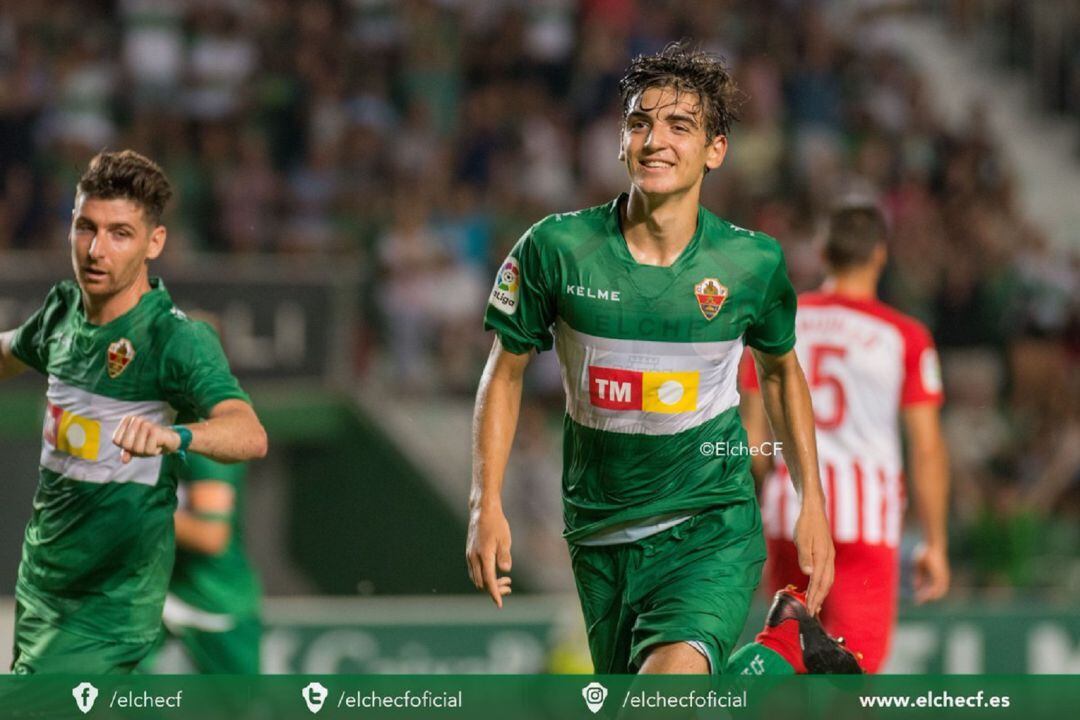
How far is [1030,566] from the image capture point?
1022 cm

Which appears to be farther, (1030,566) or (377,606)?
(1030,566)

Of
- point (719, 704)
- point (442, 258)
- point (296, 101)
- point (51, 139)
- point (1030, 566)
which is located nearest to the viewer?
point (719, 704)

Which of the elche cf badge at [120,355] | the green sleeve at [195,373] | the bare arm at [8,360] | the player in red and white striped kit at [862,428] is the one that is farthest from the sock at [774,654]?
the bare arm at [8,360]

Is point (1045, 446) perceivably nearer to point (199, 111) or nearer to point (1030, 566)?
point (1030, 566)

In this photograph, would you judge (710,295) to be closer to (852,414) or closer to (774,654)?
(774,654)

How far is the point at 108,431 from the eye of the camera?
5.23 metres

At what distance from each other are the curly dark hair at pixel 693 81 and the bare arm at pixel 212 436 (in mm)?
1354

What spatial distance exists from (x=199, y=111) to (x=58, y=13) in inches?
62.8

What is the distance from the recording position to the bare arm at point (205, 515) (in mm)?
6629

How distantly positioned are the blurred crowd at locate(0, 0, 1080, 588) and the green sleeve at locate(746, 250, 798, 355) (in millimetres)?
4501

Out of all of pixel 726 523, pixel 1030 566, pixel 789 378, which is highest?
pixel 789 378

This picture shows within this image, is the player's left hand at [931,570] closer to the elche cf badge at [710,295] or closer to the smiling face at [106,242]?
the elche cf badge at [710,295]

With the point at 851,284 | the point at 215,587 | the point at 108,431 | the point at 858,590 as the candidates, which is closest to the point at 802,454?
the point at 858,590

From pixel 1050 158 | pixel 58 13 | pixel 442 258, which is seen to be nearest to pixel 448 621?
pixel 442 258
